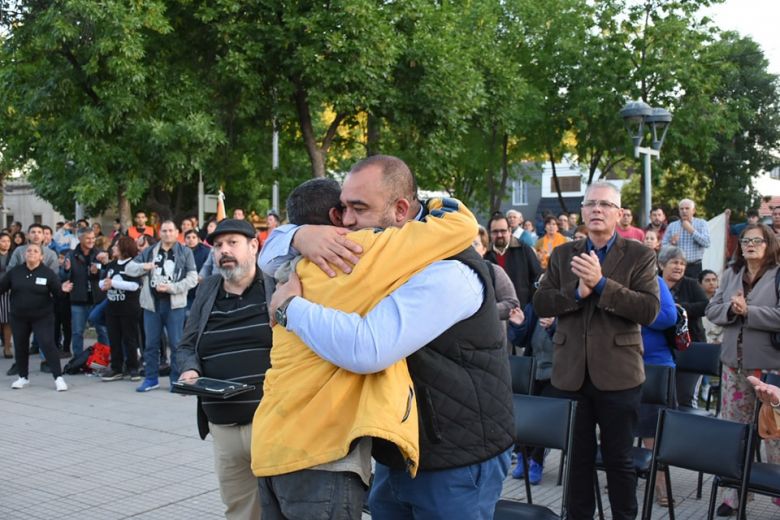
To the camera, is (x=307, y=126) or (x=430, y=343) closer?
(x=430, y=343)

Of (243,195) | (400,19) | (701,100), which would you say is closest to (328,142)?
(400,19)

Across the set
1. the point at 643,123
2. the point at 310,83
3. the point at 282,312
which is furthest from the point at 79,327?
the point at 282,312

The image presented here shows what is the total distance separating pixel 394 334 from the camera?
2.10 m

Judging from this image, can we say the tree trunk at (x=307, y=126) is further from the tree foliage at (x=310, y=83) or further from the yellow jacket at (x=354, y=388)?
the yellow jacket at (x=354, y=388)

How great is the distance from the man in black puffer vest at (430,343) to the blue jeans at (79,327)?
10426 mm

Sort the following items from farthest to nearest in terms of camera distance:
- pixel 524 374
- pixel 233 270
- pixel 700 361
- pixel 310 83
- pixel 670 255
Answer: pixel 310 83 < pixel 670 255 < pixel 700 361 < pixel 524 374 < pixel 233 270

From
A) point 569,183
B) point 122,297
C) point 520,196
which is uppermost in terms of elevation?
point 569,183

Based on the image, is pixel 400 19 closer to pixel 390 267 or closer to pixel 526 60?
pixel 526 60

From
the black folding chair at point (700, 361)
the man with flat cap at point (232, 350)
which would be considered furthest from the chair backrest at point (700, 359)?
the man with flat cap at point (232, 350)

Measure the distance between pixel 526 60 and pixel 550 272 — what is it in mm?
23051

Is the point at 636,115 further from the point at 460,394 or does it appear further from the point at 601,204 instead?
the point at 460,394

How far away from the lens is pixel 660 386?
224 inches

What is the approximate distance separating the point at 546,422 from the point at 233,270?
1887 mm

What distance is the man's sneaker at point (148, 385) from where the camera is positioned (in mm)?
10070
